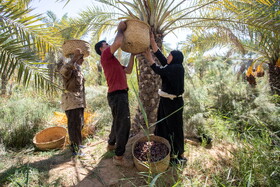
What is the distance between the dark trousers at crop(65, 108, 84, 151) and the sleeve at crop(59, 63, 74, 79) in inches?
24.0

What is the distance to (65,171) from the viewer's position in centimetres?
263

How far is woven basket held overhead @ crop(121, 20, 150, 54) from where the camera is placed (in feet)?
7.39

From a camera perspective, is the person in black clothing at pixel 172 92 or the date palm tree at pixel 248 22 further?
Answer: the date palm tree at pixel 248 22

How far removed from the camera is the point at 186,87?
6.13 meters

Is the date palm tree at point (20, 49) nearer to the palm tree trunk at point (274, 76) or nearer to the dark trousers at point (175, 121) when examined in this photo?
the dark trousers at point (175, 121)

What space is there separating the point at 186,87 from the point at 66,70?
433cm

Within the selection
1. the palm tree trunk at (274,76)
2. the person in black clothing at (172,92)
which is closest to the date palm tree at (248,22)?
the person in black clothing at (172,92)

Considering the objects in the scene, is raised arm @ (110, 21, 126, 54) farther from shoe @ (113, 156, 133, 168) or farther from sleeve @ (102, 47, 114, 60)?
shoe @ (113, 156, 133, 168)

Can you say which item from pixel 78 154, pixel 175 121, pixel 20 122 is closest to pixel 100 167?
pixel 78 154

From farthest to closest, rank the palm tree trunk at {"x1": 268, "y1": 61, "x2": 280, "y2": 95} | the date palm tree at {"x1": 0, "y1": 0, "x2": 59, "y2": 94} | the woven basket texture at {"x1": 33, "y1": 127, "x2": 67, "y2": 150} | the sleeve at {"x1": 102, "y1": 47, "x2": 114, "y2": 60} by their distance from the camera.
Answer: the palm tree trunk at {"x1": 268, "y1": 61, "x2": 280, "y2": 95} < the woven basket texture at {"x1": 33, "y1": 127, "x2": 67, "y2": 150} < the sleeve at {"x1": 102, "y1": 47, "x2": 114, "y2": 60} < the date palm tree at {"x1": 0, "y1": 0, "x2": 59, "y2": 94}

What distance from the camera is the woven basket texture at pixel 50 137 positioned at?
11.8 ft

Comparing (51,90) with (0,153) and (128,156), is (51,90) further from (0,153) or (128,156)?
(0,153)

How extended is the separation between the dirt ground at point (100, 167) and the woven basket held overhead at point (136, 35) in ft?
5.34

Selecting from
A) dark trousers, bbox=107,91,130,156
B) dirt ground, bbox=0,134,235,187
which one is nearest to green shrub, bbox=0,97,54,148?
dirt ground, bbox=0,134,235,187
